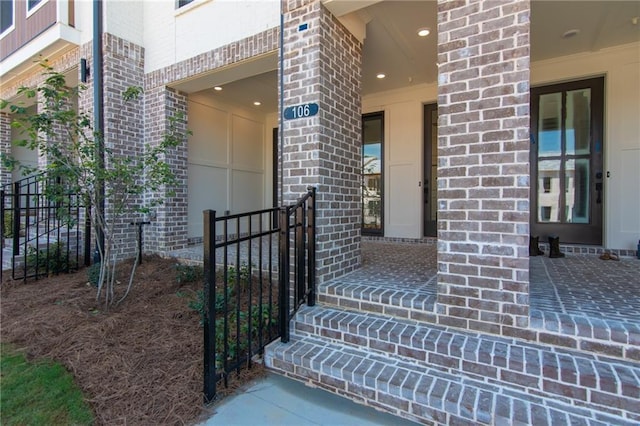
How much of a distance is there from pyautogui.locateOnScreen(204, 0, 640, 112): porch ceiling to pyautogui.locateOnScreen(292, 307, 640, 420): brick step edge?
107 inches

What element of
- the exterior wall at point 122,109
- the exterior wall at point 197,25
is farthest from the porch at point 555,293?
the exterior wall at point 122,109

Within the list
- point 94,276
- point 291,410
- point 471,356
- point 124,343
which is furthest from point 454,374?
point 94,276

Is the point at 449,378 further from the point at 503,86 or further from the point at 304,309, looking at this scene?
the point at 503,86

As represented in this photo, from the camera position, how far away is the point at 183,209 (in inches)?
216

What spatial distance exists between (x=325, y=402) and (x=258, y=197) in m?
5.88

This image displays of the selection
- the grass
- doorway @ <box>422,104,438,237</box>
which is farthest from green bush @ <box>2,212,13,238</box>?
doorway @ <box>422,104,438,237</box>

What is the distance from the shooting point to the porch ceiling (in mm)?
3285

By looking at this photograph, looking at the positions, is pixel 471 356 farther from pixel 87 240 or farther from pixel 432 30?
pixel 87 240

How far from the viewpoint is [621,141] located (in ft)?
13.3

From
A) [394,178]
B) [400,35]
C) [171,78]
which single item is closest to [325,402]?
[400,35]

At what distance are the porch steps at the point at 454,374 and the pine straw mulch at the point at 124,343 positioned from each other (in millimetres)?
569

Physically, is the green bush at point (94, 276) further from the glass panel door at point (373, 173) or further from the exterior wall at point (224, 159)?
the glass panel door at point (373, 173)

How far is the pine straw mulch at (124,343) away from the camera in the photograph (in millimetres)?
1972

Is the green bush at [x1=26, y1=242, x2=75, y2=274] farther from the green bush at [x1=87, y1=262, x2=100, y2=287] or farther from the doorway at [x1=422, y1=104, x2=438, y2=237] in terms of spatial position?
the doorway at [x1=422, y1=104, x2=438, y2=237]
